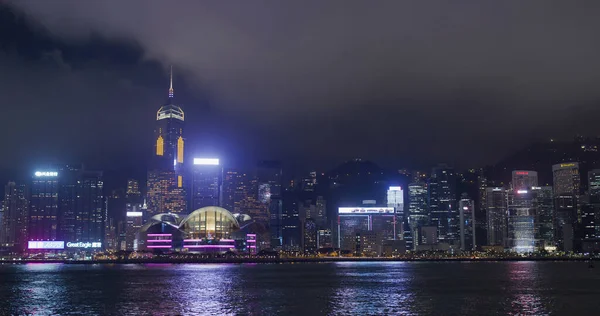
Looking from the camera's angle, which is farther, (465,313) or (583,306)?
(583,306)

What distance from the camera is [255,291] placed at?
9731cm

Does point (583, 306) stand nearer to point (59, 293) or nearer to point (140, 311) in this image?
point (140, 311)

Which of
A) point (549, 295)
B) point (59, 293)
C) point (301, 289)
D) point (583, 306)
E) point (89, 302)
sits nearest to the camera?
point (583, 306)

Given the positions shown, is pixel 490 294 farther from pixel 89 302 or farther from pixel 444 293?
pixel 89 302

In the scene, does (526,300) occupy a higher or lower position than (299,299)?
Result: lower

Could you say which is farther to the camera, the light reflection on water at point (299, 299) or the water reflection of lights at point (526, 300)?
the light reflection on water at point (299, 299)

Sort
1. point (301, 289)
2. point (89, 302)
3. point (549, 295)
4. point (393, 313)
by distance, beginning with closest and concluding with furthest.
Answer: point (393, 313) → point (89, 302) → point (549, 295) → point (301, 289)

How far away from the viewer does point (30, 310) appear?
7250 centimetres

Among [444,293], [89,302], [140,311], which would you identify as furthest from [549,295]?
[89,302]

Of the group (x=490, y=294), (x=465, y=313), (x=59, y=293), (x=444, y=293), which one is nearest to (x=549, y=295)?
(x=490, y=294)

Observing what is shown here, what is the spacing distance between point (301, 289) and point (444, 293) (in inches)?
860

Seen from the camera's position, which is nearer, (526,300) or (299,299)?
(526,300)

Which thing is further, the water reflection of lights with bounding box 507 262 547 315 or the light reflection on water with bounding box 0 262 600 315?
the light reflection on water with bounding box 0 262 600 315

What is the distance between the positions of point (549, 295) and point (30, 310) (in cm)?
6487
